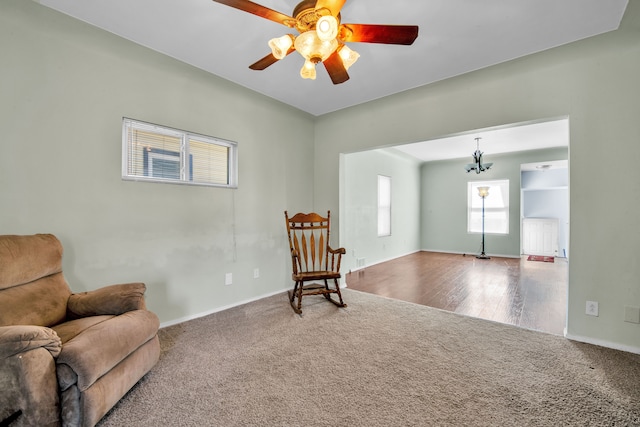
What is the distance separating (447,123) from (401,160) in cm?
390

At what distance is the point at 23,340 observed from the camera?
1150 mm

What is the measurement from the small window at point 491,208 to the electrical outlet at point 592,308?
4930 millimetres

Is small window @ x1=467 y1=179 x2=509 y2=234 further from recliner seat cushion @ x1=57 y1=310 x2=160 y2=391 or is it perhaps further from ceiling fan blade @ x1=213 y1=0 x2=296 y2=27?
recliner seat cushion @ x1=57 y1=310 x2=160 y2=391

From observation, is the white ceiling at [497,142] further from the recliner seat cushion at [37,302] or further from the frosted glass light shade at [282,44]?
the recliner seat cushion at [37,302]

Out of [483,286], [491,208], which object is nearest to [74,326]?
[483,286]

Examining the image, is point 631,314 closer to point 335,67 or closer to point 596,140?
point 596,140

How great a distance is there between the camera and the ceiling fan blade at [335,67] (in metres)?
1.81

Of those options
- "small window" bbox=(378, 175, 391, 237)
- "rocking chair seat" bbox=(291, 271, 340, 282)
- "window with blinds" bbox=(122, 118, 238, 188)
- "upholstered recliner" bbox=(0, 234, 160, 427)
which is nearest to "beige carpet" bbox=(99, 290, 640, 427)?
"upholstered recliner" bbox=(0, 234, 160, 427)

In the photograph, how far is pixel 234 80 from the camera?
9.95 ft

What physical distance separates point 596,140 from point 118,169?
4.10 meters

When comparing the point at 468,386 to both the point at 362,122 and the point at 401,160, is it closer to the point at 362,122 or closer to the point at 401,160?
the point at 362,122

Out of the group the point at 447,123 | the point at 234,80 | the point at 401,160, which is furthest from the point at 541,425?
the point at 401,160

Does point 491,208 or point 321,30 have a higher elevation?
point 321,30

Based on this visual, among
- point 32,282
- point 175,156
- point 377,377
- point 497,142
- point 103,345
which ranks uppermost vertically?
point 497,142
